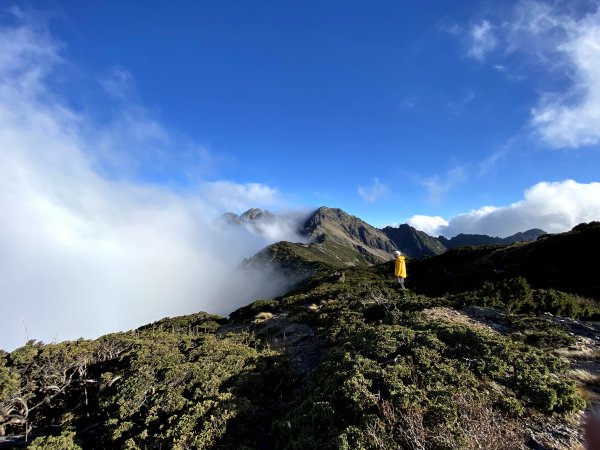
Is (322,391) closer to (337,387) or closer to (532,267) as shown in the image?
(337,387)

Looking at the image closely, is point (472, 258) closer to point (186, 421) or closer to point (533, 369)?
point (533, 369)

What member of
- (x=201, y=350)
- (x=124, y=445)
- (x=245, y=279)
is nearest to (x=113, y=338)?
(x=201, y=350)

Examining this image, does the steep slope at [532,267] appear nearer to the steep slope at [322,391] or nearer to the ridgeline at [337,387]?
the ridgeline at [337,387]

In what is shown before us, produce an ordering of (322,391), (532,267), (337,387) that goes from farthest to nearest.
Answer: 1. (532,267)
2. (322,391)
3. (337,387)

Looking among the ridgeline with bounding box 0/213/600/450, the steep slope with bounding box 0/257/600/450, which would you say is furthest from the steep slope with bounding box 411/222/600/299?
the steep slope with bounding box 0/257/600/450

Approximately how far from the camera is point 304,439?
7.13m

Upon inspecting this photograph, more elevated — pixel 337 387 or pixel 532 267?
pixel 532 267

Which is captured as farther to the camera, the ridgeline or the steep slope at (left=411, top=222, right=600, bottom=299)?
the steep slope at (left=411, top=222, right=600, bottom=299)

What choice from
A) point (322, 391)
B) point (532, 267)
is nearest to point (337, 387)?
point (322, 391)

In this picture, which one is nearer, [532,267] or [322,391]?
[322,391]

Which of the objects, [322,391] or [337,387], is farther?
[322,391]

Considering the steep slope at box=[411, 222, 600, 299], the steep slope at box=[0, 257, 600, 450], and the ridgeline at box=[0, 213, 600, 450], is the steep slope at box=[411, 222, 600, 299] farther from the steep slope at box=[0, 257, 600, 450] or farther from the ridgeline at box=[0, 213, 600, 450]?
the steep slope at box=[0, 257, 600, 450]

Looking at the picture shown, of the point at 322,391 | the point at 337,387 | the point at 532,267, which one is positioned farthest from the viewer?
the point at 532,267

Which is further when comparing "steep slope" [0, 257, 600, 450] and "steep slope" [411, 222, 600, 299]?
"steep slope" [411, 222, 600, 299]
